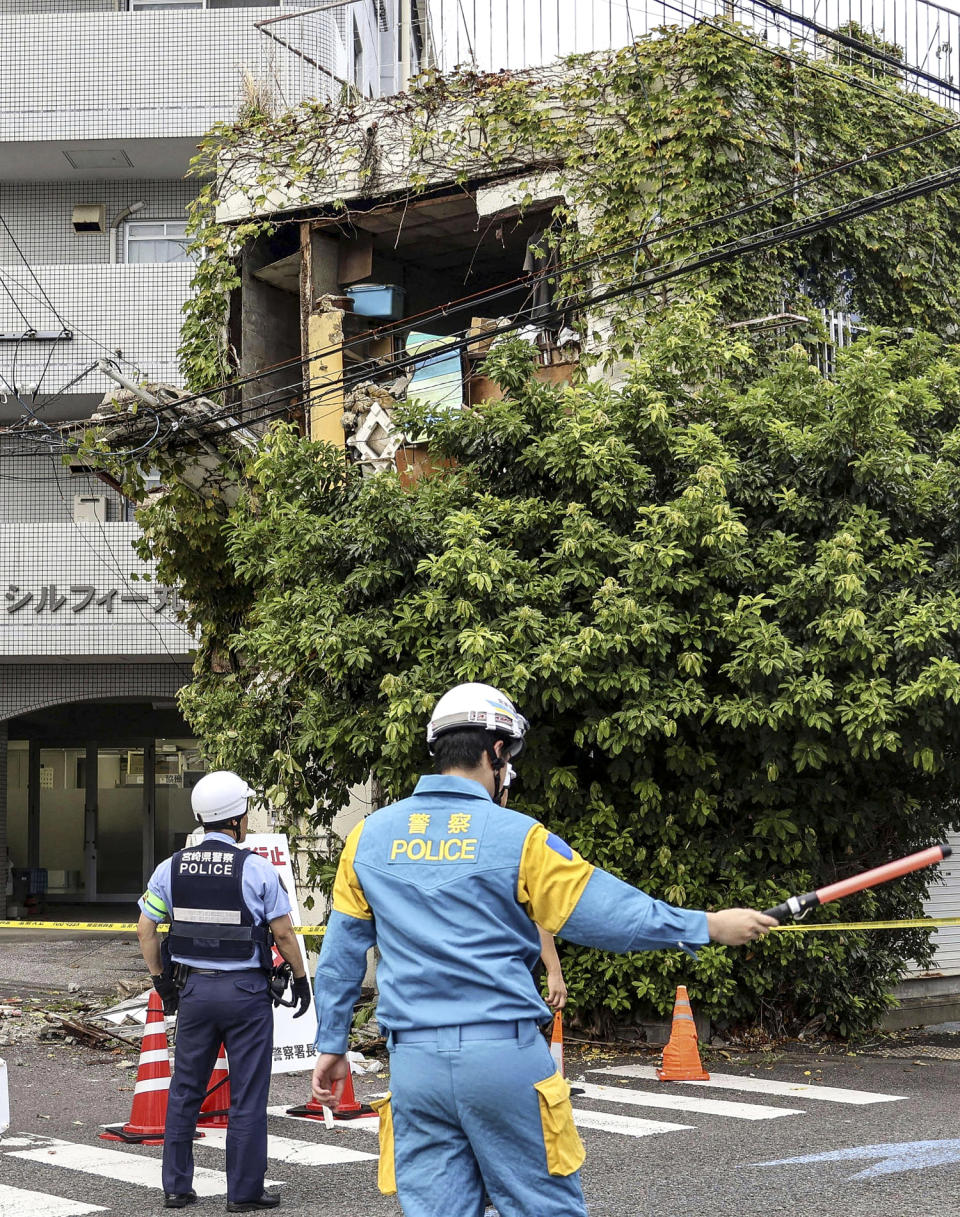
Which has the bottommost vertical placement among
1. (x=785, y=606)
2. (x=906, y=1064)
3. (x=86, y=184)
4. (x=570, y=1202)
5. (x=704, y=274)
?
(x=906, y=1064)

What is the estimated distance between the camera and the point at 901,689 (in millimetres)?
9883

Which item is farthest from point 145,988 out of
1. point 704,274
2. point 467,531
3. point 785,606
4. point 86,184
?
point 86,184

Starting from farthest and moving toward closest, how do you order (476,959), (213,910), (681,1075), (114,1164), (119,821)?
(119,821), (681,1075), (114,1164), (213,910), (476,959)

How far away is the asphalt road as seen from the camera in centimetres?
687

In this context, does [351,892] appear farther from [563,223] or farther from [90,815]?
[90,815]

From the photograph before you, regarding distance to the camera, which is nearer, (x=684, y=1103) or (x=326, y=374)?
(x=684, y=1103)

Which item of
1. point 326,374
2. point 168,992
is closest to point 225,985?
point 168,992

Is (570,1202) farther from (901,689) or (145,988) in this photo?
(145,988)

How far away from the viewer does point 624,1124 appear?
8820 millimetres

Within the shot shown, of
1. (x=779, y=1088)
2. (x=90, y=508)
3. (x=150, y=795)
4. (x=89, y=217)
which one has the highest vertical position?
(x=89, y=217)

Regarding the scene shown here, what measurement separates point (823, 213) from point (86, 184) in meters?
12.5

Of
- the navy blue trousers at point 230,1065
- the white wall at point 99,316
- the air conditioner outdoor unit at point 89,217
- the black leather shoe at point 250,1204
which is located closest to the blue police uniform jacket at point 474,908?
the navy blue trousers at point 230,1065

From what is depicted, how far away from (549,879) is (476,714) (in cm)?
54

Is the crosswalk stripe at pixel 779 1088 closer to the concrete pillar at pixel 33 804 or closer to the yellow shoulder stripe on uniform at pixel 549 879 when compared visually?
the yellow shoulder stripe on uniform at pixel 549 879
